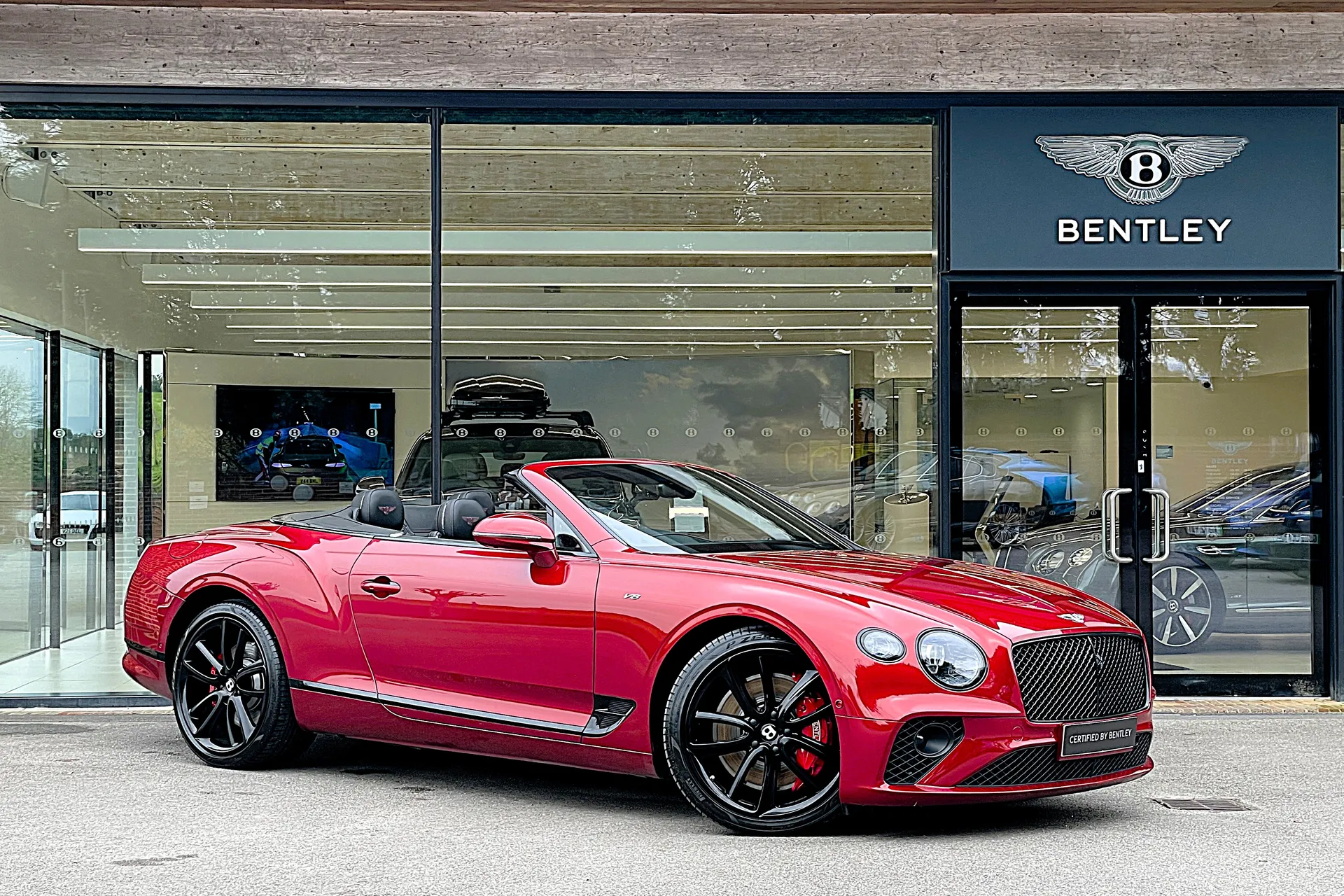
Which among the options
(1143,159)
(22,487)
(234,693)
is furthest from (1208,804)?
(22,487)

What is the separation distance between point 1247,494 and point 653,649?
16.3 feet

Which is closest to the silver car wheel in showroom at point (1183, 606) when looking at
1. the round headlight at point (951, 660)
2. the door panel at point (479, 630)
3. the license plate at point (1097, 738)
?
the license plate at point (1097, 738)

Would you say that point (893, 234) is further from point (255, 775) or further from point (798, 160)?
point (255, 775)

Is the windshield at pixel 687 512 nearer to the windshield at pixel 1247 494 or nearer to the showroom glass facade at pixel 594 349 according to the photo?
the showroom glass facade at pixel 594 349

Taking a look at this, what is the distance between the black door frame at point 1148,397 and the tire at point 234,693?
4.09 meters

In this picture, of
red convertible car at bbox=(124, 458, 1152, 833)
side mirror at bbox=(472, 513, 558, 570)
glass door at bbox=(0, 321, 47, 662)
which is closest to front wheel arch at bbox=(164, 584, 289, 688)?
red convertible car at bbox=(124, 458, 1152, 833)

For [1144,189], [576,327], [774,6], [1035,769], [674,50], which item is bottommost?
[1035,769]

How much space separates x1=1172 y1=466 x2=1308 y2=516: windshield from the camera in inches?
351

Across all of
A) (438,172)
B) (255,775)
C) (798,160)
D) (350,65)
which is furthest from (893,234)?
(255,775)

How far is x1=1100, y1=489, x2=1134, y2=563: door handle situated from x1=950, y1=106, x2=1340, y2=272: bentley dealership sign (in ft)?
4.37

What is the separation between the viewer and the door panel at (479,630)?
223 inches

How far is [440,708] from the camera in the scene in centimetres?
599

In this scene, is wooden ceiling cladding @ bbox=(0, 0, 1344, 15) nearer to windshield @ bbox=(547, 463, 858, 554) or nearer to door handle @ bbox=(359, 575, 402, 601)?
windshield @ bbox=(547, 463, 858, 554)

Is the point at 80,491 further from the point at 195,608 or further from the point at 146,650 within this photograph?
the point at 195,608
